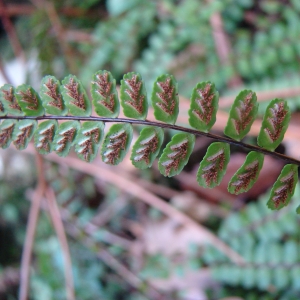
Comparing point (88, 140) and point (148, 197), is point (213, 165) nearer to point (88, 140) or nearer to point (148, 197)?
point (88, 140)

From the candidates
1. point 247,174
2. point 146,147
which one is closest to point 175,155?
point 146,147

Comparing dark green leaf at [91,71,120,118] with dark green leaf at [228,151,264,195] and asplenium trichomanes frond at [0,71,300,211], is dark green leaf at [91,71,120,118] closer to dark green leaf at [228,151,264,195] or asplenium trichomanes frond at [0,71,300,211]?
asplenium trichomanes frond at [0,71,300,211]

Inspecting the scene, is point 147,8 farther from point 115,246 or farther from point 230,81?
point 115,246

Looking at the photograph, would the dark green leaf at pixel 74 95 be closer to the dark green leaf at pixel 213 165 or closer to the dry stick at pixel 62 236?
the dark green leaf at pixel 213 165

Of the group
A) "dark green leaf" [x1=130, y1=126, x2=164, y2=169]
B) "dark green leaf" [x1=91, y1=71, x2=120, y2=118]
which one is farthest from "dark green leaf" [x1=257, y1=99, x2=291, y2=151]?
"dark green leaf" [x1=91, y1=71, x2=120, y2=118]

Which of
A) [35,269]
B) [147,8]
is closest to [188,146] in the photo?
[147,8]

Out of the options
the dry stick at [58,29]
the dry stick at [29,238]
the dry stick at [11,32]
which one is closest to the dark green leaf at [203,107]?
the dry stick at [29,238]
